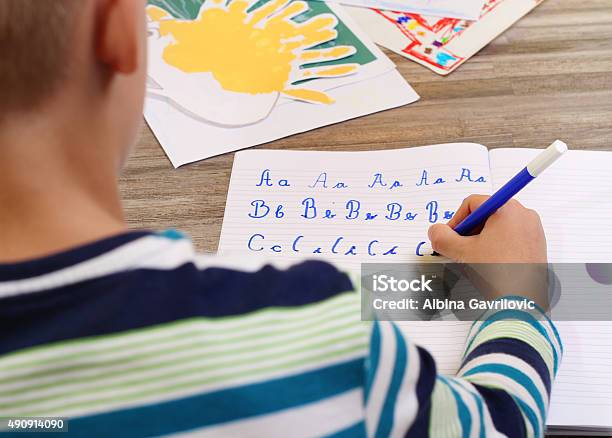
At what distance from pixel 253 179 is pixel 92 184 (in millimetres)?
296

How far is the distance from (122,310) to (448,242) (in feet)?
1.10

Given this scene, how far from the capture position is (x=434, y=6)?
31.4 inches

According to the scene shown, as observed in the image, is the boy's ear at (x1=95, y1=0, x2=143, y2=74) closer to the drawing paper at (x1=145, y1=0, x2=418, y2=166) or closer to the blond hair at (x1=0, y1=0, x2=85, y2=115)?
the blond hair at (x1=0, y1=0, x2=85, y2=115)

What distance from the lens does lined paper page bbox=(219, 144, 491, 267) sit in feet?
1.88

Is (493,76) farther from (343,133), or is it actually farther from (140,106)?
(140,106)

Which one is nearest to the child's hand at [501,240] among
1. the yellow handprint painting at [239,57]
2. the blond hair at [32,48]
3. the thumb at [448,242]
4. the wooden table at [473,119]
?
the thumb at [448,242]

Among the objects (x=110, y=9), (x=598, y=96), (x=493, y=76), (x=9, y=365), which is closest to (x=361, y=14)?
(x=493, y=76)

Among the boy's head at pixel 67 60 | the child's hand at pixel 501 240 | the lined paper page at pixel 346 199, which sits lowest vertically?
the lined paper page at pixel 346 199

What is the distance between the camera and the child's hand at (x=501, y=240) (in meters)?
0.53

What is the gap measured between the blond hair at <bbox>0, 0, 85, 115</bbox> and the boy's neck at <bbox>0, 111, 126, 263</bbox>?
0.05 ft

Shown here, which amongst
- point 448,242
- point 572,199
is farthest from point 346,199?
point 572,199

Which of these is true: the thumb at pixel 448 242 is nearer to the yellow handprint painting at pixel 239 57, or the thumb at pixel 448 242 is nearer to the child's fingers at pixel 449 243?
the child's fingers at pixel 449 243

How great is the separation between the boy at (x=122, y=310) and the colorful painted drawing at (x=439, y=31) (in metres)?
0.46

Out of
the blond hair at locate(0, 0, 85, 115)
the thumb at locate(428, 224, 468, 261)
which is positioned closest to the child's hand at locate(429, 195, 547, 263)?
the thumb at locate(428, 224, 468, 261)
